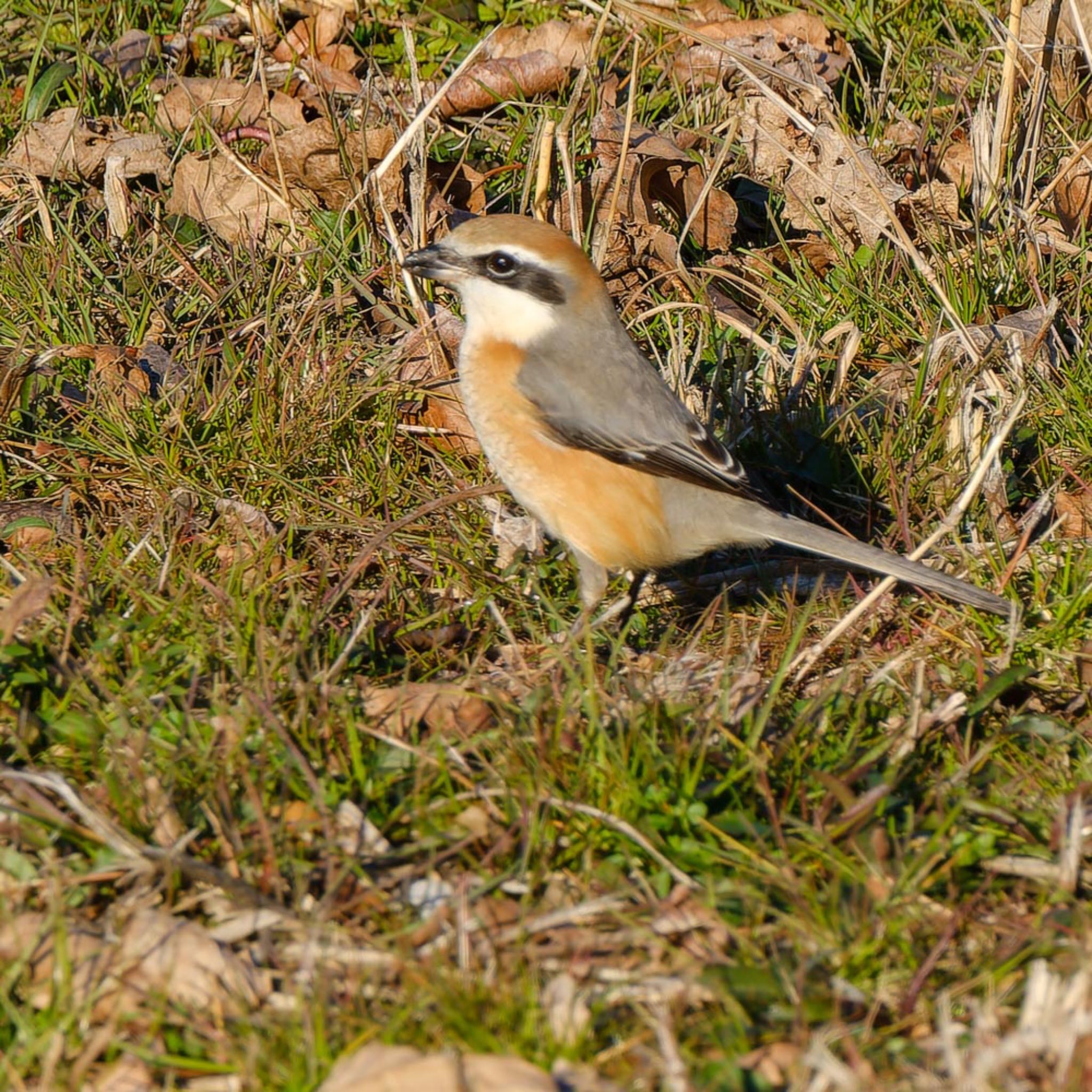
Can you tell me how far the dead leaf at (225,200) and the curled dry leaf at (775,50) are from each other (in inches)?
84.3

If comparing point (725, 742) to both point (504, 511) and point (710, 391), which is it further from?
point (710, 391)

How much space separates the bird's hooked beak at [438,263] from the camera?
Result: 17.7 ft

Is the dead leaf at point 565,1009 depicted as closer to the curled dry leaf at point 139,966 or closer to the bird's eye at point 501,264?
the curled dry leaf at point 139,966

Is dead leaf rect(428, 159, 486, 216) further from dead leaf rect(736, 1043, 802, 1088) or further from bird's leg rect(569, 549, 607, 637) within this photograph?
dead leaf rect(736, 1043, 802, 1088)

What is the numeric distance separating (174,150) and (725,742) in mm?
4481

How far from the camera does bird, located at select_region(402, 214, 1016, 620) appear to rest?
17.1ft

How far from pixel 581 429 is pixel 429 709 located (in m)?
1.43

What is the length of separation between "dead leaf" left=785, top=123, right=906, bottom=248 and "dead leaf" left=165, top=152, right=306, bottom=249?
230 cm

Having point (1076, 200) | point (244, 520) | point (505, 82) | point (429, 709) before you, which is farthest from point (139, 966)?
point (1076, 200)

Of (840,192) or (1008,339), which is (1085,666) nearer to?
(1008,339)

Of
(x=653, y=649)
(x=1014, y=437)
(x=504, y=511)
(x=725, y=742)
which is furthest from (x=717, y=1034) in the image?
(x=1014, y=437)

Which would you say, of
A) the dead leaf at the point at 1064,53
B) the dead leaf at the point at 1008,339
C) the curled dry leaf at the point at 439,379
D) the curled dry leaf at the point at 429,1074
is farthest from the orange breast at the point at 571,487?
the dead leaf at the point at 1064,53

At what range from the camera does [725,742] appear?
4020 mm

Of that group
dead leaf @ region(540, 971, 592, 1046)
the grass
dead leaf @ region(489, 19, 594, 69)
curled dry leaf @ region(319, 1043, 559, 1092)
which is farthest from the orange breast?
dead leaf @ region(489, 19, 594, 69)
